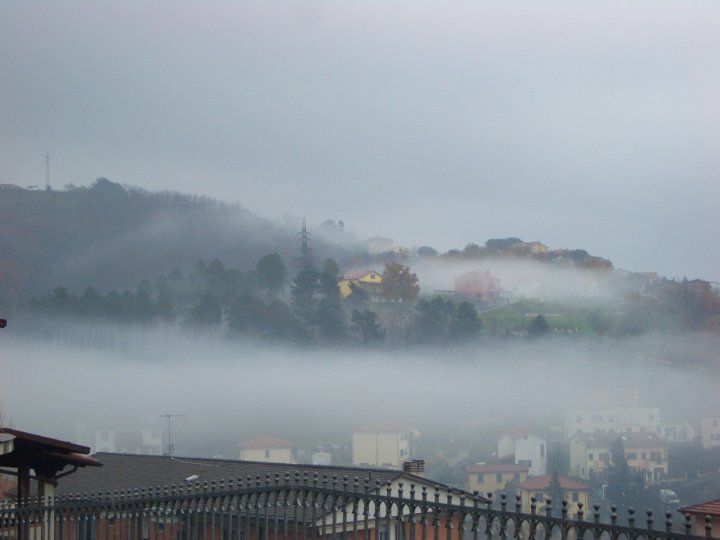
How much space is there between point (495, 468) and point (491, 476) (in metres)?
5.52

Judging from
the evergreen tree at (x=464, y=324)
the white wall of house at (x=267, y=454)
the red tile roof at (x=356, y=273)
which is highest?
the red tile roof at (x=356, y=273)

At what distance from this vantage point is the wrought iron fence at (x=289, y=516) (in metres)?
9.45

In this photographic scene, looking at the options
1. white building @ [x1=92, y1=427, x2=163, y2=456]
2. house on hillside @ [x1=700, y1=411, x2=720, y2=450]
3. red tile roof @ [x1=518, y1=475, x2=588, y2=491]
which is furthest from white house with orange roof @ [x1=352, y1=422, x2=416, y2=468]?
house on hillside @ [x1=700, y1=411, x2=720, y2=450]

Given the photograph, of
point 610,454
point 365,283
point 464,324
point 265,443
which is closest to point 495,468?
point 610,454

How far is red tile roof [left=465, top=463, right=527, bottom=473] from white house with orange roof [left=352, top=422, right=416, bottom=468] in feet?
34.5

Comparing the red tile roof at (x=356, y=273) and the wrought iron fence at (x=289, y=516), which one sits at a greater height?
the red tile roof at (x=356, y=273)

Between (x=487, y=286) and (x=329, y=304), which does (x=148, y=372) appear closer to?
(x=329, y=304)

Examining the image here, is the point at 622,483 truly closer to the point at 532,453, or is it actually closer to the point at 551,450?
the point at 551,450

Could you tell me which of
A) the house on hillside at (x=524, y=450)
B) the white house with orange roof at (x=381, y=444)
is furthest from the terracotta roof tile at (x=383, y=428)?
the house on hillside at (x=524, y=450)

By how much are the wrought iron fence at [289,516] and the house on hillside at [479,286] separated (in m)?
170

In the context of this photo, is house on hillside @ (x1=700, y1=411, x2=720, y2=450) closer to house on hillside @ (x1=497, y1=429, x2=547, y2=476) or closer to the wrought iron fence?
house on hillside @ (x1=497, y1=429, x2=547, y2=476)

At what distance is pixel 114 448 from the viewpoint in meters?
112

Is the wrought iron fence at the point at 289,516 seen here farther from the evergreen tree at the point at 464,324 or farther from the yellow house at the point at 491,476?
the evergreen tree at the point at 464,324

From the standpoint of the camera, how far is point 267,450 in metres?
104
